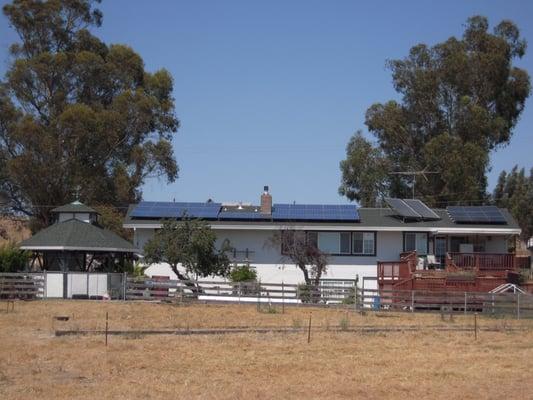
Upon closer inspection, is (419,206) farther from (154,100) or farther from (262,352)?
(262,352)

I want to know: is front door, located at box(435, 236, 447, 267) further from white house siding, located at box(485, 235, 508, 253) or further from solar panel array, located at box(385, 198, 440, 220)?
white house siding, located at box(485, 235, 508, 253)

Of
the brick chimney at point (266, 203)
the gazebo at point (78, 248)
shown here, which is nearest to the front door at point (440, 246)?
the brick chimney at point (266, 203)

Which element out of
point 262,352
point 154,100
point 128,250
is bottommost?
point 262,352

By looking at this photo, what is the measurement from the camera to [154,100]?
63812 millimetres

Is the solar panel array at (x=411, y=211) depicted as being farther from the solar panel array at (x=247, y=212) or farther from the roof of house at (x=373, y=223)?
the solar panel array at (x=247, y=212)

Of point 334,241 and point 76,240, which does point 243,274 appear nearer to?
point 334,241

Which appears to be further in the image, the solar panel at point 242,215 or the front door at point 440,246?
the front door at point 440,246

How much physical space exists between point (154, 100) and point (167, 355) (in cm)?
4608

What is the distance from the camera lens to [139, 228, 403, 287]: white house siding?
149 feet

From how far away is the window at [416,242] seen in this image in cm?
4634

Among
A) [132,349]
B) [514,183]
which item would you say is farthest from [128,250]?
[514,183]

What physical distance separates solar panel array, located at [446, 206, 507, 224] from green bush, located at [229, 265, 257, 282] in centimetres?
1285

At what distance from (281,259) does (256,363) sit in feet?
88.7

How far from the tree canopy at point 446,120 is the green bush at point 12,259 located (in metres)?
32.4
